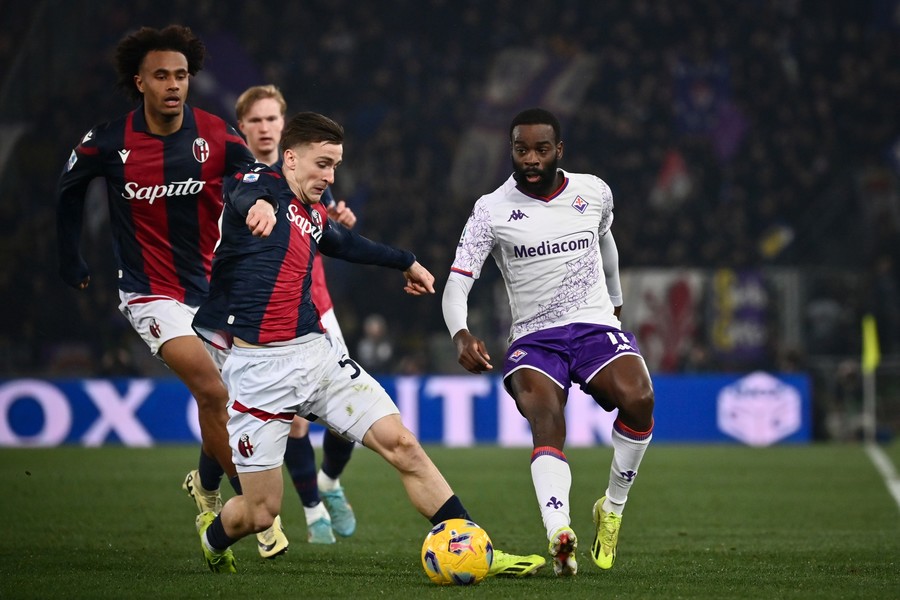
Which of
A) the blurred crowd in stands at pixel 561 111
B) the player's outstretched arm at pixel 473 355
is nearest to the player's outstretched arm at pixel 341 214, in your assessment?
the player's outstretched arm at pixel 473 355

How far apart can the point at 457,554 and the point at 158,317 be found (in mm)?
2147

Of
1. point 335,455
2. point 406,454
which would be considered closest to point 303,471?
point 335,455

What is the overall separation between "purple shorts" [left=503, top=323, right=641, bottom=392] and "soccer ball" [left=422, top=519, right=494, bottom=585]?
3.26 feet

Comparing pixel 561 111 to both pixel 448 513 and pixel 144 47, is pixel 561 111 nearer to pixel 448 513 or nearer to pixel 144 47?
pixel 144 47

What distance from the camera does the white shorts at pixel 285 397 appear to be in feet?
17.4

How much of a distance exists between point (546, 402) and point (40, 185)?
515 inches

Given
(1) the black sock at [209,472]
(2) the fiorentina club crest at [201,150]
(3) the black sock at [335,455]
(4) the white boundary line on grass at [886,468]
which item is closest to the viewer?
(2) the fiorentina club crest at [201,150]

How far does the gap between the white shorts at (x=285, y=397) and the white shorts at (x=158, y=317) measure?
1072 mm

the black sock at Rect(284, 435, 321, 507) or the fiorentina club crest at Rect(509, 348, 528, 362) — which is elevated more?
the fiorentina club crest at Rect(509, 348, 528, 362)

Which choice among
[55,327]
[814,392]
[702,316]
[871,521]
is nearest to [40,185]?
[55,327]

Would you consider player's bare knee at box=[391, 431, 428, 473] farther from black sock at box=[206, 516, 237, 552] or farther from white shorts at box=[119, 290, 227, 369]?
white shorts at box=[119, 290, 227, 369]

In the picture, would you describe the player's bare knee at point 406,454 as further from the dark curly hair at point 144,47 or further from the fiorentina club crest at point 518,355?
the dark curly hair at point 144,47

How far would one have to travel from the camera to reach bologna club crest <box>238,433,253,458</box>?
5.30 metres

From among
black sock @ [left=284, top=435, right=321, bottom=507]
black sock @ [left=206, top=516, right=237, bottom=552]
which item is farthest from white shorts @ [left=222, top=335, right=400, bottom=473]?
black sock @ [left=284, top=435, right=321, bottom=507]
